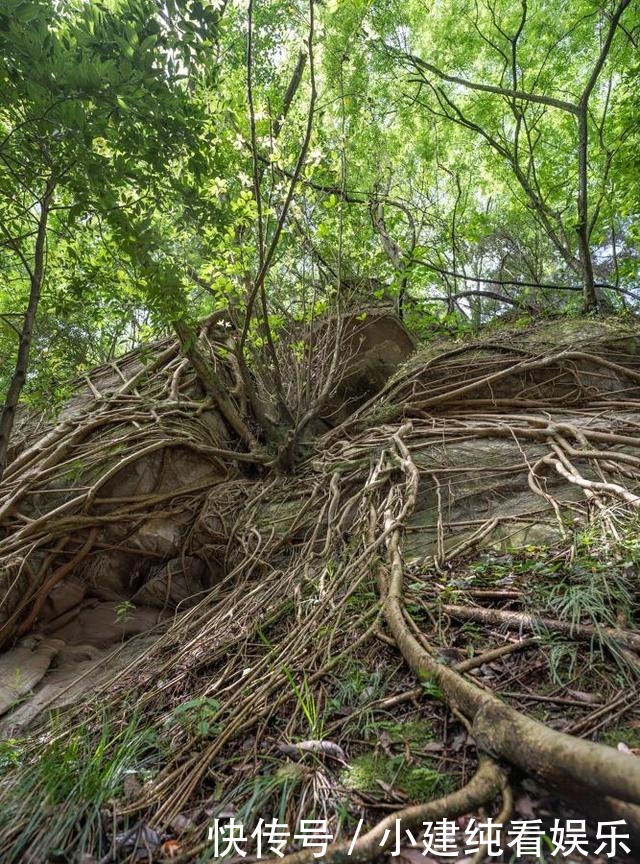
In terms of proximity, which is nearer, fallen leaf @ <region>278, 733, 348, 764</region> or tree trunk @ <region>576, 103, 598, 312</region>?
fallen leaf @ <region>278, 733, 348, 764</region>

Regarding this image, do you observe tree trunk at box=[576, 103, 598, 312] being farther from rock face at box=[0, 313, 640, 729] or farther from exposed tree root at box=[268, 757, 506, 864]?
exposed tree root at box=[268, 757, 506, 864]

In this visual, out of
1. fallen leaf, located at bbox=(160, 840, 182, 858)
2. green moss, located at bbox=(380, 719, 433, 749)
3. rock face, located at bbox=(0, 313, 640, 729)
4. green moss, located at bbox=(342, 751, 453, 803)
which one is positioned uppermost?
rock face, located at bbox=(0, 313, 640, 729)

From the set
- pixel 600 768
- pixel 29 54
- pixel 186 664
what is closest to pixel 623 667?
pixel 600 768

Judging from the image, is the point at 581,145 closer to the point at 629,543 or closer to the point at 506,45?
the point at 506,45

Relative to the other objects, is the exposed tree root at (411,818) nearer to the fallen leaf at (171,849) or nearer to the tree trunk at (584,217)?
the fallen leaf at (171,849)

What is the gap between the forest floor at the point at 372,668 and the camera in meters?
1.07

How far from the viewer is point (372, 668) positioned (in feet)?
5.28

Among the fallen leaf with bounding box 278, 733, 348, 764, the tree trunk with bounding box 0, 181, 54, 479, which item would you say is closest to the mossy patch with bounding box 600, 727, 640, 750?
the fallen leaf with bounding box 278, 733, 348, 764

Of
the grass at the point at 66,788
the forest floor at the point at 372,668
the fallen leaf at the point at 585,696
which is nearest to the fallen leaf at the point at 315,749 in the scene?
the forest floor at the point at 372,668

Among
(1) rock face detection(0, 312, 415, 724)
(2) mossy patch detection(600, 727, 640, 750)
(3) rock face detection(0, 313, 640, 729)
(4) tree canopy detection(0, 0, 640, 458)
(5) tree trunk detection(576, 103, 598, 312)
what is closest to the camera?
(2) mossy patch detection(600, 727, 640, 750)

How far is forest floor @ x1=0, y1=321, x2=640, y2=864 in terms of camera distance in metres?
1.07

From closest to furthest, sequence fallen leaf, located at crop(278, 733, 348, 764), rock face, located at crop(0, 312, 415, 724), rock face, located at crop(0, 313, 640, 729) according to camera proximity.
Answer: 1. fallen leaf, located at crop(278, 733, 348, 764)
2. rock face, located at crop(0, 313, 640, 729)
3. rock face, located at crop(0, 312, 415, 724)

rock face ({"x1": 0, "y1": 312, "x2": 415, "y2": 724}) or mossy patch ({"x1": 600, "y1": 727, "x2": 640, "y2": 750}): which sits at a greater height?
rock face ({"x1": 0, "y1": 312, "x2": 415, "y2": 724})

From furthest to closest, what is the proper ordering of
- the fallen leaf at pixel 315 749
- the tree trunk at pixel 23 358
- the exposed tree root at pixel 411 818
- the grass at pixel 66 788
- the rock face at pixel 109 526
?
the rock face at pixel 109 526
the tree trunk at pixel 23 358
the fallen leaf at pixel 315 749
the grass at pixel 66 788
the exposed tree root at pixel 411 818
